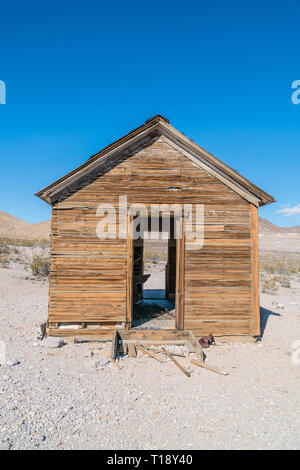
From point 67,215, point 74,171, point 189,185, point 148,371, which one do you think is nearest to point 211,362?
point 148,371

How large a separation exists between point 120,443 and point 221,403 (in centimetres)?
176

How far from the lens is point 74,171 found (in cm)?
699

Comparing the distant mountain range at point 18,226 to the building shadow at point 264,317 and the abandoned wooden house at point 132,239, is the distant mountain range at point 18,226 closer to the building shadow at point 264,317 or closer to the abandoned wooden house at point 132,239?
the building shadow at point 264,317

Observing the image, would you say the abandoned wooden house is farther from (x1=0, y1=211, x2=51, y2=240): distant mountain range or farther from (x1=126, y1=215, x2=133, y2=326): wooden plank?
(x1=0, y1=211, x2=51, y2=240): distant mountain range

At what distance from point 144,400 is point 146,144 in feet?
18.4

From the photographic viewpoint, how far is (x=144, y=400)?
4480 millimetres

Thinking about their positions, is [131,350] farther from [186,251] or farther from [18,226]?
[18,226]

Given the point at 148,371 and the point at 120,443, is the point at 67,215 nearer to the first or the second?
the point at 148,371

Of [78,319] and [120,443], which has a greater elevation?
[78,319]

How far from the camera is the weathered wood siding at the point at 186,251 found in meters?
7.06

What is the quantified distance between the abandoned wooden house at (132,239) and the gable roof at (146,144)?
2 centimetres

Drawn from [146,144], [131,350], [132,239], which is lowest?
[131,350]

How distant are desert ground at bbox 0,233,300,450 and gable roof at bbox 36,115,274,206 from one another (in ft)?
11.7

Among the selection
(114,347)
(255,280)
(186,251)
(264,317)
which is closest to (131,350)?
(114,347)
